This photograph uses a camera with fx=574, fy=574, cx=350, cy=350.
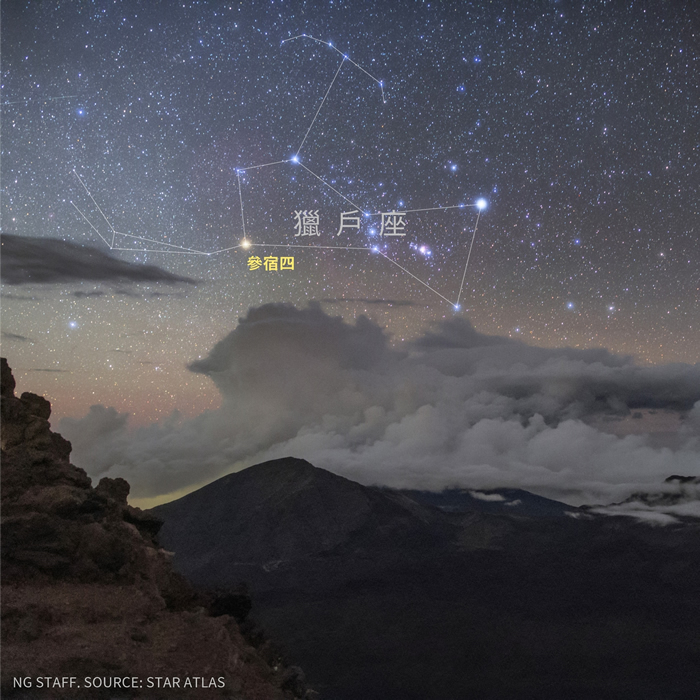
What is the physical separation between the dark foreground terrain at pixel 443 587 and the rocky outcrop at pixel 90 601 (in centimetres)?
3182

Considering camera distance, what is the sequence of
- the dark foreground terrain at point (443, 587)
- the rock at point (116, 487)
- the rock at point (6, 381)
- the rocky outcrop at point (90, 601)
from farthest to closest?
1. the dark foreground terrain at point (443, 587)
2. the rock at point (116, 487)
3. the rock at point (6, 381)
4. the rocky outcrop at point (90, 601)

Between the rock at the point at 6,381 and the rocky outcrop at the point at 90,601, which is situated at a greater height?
the rock at the point at 6,381

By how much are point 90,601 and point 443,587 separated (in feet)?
235

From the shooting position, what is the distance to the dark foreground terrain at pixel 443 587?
49.7 meters

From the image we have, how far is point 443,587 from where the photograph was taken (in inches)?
3073

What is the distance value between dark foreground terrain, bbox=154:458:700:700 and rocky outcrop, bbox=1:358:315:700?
1253 inches

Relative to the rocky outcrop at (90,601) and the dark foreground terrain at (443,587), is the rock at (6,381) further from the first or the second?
the dark foreground terrain at (443,587)

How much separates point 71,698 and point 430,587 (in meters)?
74.1

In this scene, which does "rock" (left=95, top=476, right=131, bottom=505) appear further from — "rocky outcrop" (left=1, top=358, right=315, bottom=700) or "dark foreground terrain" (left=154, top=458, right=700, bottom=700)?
"dark foreground terrain" (left=154, top=458, right=700, bottom=700)

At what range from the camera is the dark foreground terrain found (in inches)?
1956

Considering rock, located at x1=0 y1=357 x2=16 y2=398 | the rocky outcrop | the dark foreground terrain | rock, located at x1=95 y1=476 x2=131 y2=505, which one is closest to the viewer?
the rocky outcrop

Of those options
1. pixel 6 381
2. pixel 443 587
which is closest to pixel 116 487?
pixel 6 381

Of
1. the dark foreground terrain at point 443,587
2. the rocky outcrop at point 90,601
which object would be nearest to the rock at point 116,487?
the rocky outcrop at point 90,601

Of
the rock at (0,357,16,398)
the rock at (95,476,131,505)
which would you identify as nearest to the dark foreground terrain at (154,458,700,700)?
the rock at (95,476,131,505)
